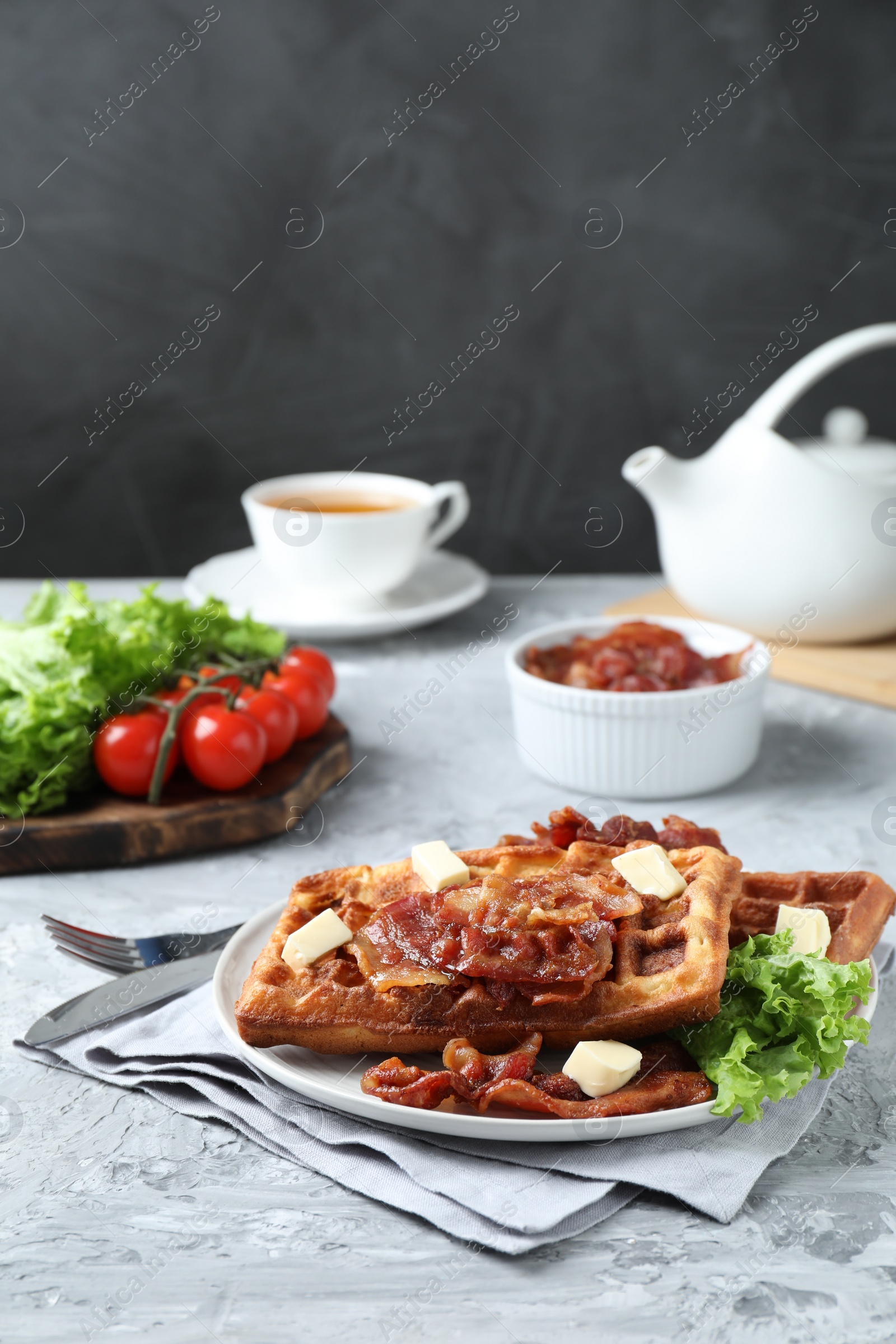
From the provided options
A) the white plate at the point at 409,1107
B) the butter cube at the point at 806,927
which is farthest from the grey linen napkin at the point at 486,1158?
the butter cube at the point at 806,927

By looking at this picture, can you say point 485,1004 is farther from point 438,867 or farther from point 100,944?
point 100,944

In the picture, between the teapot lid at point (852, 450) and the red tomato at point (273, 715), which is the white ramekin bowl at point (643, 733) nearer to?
the red tomato at point (273, 715)

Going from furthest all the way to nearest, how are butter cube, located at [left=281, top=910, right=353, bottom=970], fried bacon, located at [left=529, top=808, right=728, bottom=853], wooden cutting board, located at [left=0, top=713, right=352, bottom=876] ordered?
wooden cutting board, located at [left=0, top=713, right=352, bottom=876], fried bacon, located at [left=529, top=808, right=728, bottom=853], butter cube, located at [left=281, top=910, right=353, bottom=970]

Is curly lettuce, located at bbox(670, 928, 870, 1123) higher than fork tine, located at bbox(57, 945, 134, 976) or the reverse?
higher

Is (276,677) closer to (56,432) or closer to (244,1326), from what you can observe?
(244,1326)

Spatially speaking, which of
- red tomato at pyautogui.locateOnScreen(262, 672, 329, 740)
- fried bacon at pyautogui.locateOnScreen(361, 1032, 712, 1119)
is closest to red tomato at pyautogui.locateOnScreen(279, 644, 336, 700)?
red tomato at pyautogui.locateOnScreen(262, 672, 329, 740)

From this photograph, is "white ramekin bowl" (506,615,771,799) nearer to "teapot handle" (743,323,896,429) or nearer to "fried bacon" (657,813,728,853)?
"fried bacon" (657,813,728,853)
